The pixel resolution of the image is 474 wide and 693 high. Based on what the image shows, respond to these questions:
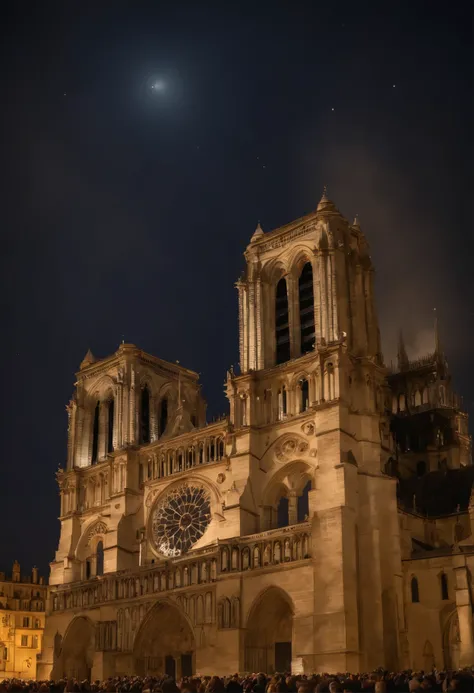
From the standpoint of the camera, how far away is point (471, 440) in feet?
192

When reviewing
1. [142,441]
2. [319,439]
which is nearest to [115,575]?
[142,441]

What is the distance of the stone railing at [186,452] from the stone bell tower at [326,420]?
6.92ft

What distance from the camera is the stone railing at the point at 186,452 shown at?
4788 centimetres

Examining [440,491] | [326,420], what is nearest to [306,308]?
[326,420]

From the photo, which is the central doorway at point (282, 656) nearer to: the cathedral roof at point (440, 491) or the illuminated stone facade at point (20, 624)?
the cathedral roof at point (440, 491)

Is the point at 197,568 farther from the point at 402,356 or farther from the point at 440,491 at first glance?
the point at 402,356

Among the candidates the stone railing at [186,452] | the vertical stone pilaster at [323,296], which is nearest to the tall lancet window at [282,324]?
the vertical stone pilaster at [323,296]

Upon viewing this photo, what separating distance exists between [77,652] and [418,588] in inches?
773

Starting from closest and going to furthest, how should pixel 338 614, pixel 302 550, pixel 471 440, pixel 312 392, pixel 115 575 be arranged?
1. pixel 338 614
2. pixel 302 550
3. pixel 312 392
4. pixel 115 575
5. pixel 471 440

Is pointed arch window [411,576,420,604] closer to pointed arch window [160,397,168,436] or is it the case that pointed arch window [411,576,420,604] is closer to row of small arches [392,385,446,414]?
row of small arches [392,385,446,414]

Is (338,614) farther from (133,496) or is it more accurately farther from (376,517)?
(133,496)

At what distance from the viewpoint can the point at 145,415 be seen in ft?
184

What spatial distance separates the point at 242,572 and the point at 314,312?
505 inches

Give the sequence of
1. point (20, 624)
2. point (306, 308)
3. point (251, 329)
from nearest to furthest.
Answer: point (306, 308), point (251, 329), point (20, 624)
